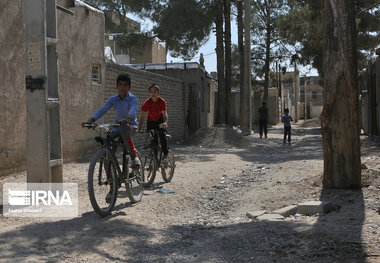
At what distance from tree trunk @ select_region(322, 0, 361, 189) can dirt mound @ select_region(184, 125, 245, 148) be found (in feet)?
31.7

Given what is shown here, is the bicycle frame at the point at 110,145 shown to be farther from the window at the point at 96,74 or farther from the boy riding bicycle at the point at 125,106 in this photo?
the window at the point at 96,74

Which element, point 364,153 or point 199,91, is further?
point 199,91

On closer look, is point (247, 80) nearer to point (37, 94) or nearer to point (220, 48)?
point (220, 48)

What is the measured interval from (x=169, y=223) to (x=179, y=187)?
227 centimetres

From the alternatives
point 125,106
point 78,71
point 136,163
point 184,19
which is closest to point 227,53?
point 184,19

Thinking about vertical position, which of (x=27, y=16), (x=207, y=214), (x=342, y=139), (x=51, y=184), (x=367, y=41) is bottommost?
(x=207, y=214)

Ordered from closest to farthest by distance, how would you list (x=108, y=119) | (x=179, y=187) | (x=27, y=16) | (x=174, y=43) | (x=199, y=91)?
(x=27, y=16) → (x=179, y=187) → (x=108, y=119) → (x=199, y=91) → (x=174, y=43)

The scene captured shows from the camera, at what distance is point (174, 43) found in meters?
23.5

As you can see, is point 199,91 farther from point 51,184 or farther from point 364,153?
point 51,184

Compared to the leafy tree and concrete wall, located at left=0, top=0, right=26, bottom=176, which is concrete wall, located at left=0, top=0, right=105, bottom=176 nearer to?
concrete wall, located at left=0, top=0, right=26, bottom=176

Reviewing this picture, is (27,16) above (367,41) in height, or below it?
below

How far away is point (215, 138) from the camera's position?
16.6 metres

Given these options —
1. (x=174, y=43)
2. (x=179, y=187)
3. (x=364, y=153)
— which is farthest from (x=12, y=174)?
(x=174, y=43)

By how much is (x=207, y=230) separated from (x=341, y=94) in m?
2.96
